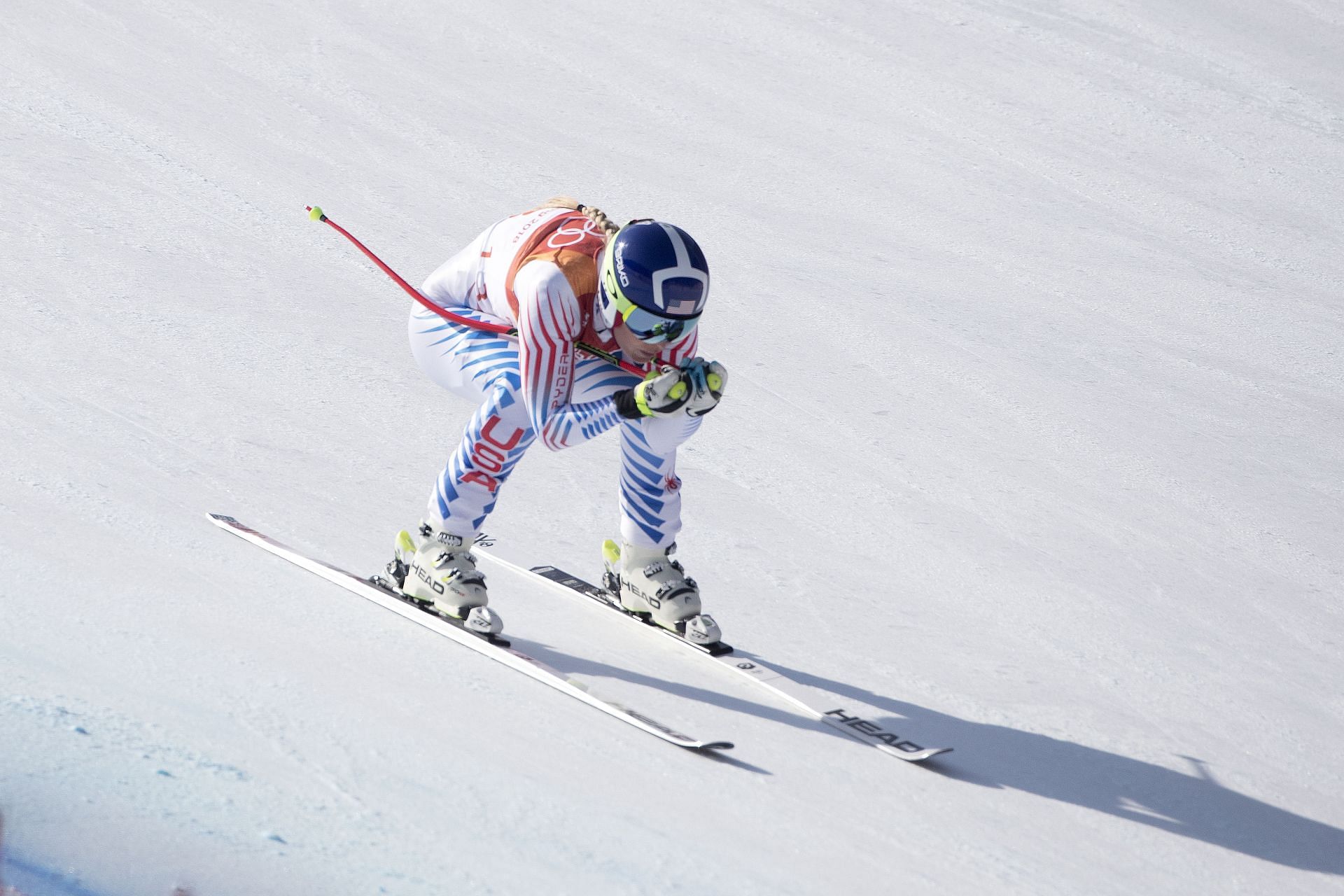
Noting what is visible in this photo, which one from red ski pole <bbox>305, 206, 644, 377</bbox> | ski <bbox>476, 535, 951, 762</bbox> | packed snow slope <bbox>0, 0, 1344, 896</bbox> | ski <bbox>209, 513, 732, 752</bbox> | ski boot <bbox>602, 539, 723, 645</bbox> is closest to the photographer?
packed snow slope <bbox>0, 0, 1344, 896</bbox>

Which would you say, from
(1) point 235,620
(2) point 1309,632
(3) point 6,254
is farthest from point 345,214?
(2) point 1309,632

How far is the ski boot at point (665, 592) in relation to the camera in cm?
428

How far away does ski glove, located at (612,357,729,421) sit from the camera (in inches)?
144

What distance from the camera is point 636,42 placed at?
1083 centimetres

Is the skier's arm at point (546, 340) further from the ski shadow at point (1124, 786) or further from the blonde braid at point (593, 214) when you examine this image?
the ski shadow at point (1124, 786)

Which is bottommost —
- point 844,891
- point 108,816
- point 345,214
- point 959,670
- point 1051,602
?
point 108,816

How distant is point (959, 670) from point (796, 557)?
92 cm

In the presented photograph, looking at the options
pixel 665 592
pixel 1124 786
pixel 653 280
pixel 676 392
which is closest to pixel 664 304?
pixel 653 280

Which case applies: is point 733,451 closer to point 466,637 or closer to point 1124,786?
point 466,637

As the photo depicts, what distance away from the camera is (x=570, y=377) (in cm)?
379

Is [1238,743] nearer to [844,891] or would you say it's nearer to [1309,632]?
[1309,632]

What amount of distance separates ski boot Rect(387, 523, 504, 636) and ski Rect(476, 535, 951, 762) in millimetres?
167

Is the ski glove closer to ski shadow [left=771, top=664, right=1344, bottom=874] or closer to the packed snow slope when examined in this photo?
the packed snow slope

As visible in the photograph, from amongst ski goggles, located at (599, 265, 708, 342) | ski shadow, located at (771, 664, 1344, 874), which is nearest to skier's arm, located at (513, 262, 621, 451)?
ski goggles, located at (599, 265, 708, 342)
